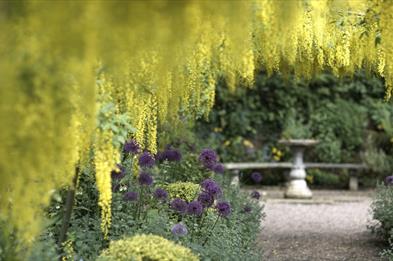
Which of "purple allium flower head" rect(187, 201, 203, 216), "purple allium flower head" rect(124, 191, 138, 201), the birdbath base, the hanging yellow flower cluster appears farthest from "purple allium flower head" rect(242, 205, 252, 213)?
the birdbath base

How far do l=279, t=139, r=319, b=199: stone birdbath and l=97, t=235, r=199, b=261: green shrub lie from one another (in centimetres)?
858

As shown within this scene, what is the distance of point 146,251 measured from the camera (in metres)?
4.51

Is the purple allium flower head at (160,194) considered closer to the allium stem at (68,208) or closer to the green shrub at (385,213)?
the allium stem at (68,208)

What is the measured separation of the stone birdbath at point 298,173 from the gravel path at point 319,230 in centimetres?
31

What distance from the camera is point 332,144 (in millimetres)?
14516

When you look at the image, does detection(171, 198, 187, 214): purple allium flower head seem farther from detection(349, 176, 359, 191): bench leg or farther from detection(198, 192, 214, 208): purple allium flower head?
detection(349, 176, 359, 191): bench leg

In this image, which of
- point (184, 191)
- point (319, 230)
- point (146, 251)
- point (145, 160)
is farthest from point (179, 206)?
point (319, 230)

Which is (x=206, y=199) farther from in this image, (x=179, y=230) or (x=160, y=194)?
(x=179, y=230)

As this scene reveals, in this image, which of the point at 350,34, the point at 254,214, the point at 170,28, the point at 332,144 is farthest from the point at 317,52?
the point at 332,144

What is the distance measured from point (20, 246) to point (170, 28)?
57.0 inches

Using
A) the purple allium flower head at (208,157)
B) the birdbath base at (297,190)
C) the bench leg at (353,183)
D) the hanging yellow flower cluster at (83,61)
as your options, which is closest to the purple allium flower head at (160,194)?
the purple allium flower head at (208,157)

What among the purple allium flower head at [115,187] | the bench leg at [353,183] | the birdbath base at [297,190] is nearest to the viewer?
the purple allium flower head at [115,187]

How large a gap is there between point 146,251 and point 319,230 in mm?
5877

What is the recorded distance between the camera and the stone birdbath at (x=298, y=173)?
42.9ft
